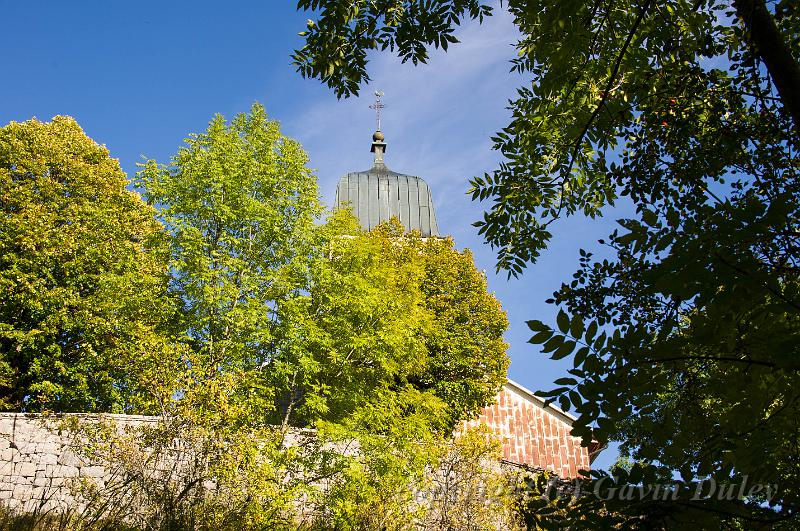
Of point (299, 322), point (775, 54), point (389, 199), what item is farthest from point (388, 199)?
point (775, 54)

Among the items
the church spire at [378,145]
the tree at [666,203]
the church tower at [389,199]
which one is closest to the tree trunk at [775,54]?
the tree at [666,203]

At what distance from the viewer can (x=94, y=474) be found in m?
13.4

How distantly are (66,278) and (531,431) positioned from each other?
55.7ft

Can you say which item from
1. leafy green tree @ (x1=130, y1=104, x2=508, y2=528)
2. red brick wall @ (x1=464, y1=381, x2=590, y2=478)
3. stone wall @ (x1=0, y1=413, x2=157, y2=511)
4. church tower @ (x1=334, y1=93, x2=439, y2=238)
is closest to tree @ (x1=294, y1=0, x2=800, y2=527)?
leafy green tree @ (x1=130, y1=104, x2=508, y2=528)

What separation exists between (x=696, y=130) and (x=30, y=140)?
68.4 ft

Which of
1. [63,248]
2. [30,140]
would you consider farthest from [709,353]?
[30,140]

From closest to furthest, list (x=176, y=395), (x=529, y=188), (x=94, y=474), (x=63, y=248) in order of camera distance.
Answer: (x=529, y=188) → (x=176, y=395) → (x=94, y=474) → (x=63, y=248)

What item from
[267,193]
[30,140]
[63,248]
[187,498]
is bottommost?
[187,498]

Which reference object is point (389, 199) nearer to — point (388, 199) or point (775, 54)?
point (388, 199)

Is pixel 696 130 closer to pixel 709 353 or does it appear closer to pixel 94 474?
pixel 709 353

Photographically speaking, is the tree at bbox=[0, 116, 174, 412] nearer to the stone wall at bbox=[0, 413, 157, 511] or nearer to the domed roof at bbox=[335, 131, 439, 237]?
the stone wall at bbox=[0, 413, 157, 511]

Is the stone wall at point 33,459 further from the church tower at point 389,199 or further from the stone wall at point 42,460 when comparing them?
the church tower at point 389,199

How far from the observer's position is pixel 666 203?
4.87 m

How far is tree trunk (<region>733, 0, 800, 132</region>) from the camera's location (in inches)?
119
